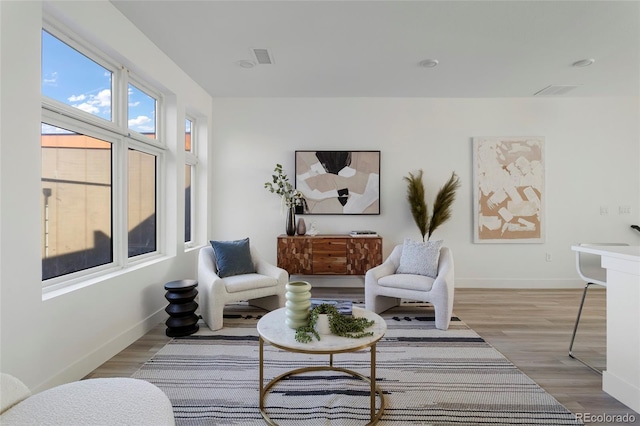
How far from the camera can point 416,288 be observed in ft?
9.98

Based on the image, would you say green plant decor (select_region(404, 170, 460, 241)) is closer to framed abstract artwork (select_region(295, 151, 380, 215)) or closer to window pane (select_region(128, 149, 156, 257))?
framed abstract artwork (select_region(295, 151, 380, 215))

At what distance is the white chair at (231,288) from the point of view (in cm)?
289

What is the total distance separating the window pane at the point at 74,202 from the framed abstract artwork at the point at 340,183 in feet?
7.89

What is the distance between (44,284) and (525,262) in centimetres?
534

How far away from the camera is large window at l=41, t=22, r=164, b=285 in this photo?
2.10 metres

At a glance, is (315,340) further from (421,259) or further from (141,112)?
(141,112)

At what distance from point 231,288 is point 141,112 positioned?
199cm

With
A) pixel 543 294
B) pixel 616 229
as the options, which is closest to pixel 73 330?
pixel 543 294

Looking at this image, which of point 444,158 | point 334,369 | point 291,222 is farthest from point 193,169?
point 444,158

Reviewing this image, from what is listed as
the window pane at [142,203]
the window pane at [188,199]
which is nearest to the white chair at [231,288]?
the window pane at [142,203]

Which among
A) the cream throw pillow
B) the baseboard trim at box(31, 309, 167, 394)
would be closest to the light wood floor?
the baseboard trim at box(31, 309, 167, 394)

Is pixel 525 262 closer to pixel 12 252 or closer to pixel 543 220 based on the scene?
pixel 543 220

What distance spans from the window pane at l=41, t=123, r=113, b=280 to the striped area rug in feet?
3.18

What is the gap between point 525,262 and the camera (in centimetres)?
444
